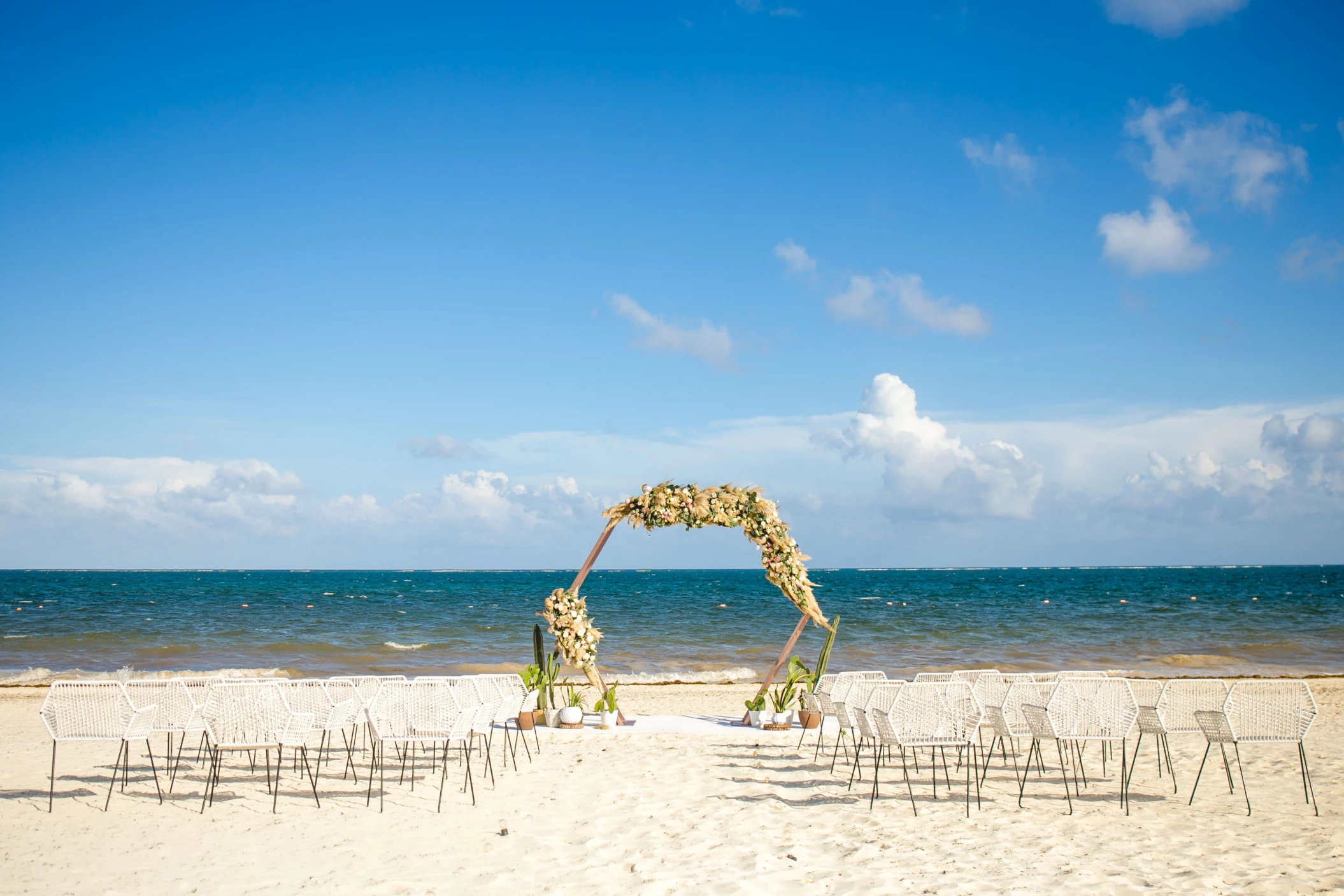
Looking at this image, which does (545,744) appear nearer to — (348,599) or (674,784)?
(674,784)

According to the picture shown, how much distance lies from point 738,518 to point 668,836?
5493 mm

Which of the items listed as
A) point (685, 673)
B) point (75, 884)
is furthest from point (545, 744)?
point (685, 673)

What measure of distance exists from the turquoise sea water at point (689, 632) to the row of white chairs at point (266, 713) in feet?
41.1

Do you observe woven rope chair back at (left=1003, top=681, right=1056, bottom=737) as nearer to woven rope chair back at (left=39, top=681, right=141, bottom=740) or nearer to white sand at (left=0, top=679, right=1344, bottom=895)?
white sand at (left=0, top=679, right=1344, bottom=895)

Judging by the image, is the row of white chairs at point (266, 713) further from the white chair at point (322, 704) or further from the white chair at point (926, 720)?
the white chair at point (926, 720)

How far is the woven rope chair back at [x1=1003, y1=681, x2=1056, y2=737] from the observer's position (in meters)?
7.86

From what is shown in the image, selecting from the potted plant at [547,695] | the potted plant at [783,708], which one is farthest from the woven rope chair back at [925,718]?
the potted plant at [547,695]

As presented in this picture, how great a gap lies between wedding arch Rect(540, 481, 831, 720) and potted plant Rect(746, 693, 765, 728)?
16 centimetres

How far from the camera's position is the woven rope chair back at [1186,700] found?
757 cm

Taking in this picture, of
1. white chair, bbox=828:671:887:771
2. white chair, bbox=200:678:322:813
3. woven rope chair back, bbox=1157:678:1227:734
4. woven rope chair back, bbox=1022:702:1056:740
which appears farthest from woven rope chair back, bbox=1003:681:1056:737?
white chair, bbox=200:678:322:813

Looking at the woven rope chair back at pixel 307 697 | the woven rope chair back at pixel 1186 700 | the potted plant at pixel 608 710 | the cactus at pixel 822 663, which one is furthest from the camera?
the potted plant at pixel 608 710

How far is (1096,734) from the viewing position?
23.4ft

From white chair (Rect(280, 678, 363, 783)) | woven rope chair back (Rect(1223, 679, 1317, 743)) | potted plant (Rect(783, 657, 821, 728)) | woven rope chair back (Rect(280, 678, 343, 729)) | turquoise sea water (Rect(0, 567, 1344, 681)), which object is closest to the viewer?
woven rope chair back (Rect(1223, 679, 1317, 743))

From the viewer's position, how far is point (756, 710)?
440 inches
